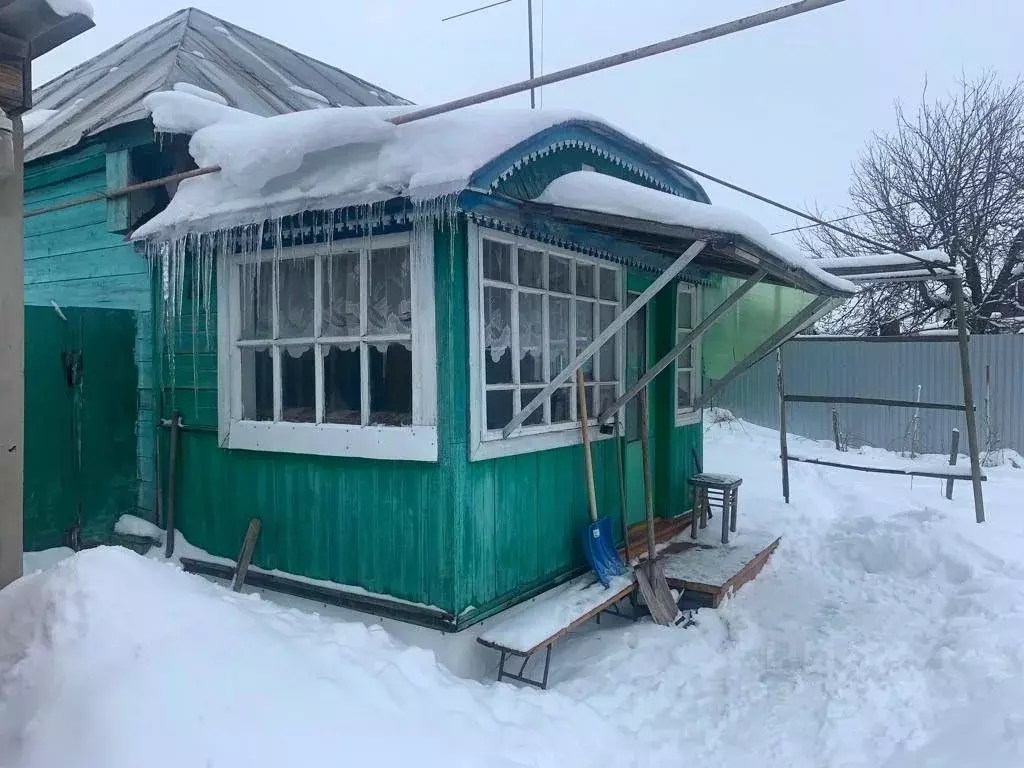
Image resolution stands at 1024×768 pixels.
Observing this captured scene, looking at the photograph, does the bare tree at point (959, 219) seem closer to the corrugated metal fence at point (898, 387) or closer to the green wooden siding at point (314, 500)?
the corrugated metal fence at point (898, 387)

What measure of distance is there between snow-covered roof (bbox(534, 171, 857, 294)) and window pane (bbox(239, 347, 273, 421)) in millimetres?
1908

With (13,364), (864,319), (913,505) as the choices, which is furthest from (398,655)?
(864,319)

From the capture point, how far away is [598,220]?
145 inches

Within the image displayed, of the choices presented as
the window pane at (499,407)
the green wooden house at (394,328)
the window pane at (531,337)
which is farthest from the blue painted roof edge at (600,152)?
the window pane at (499,407)

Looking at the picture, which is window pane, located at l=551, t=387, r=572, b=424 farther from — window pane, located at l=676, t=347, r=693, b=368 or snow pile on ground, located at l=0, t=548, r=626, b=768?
window pane, located at l=676, t=347, r=693, b=368

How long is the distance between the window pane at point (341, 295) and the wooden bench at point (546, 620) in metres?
1.76

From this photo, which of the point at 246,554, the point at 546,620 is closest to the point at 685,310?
the point at 546,620

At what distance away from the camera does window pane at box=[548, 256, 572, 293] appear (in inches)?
171

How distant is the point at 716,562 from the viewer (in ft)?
16.4

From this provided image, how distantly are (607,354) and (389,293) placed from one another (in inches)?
72.2

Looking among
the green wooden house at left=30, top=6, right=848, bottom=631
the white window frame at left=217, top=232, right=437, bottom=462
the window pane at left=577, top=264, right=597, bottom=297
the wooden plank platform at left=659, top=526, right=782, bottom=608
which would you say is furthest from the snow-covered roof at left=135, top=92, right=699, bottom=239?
the wooden plank platform at left=659, top=526, right=782, bottom=608

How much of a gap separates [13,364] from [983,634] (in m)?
4.95

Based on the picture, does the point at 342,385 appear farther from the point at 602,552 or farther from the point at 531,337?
the point at 602,552

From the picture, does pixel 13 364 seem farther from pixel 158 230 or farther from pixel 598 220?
pixel 598 220
